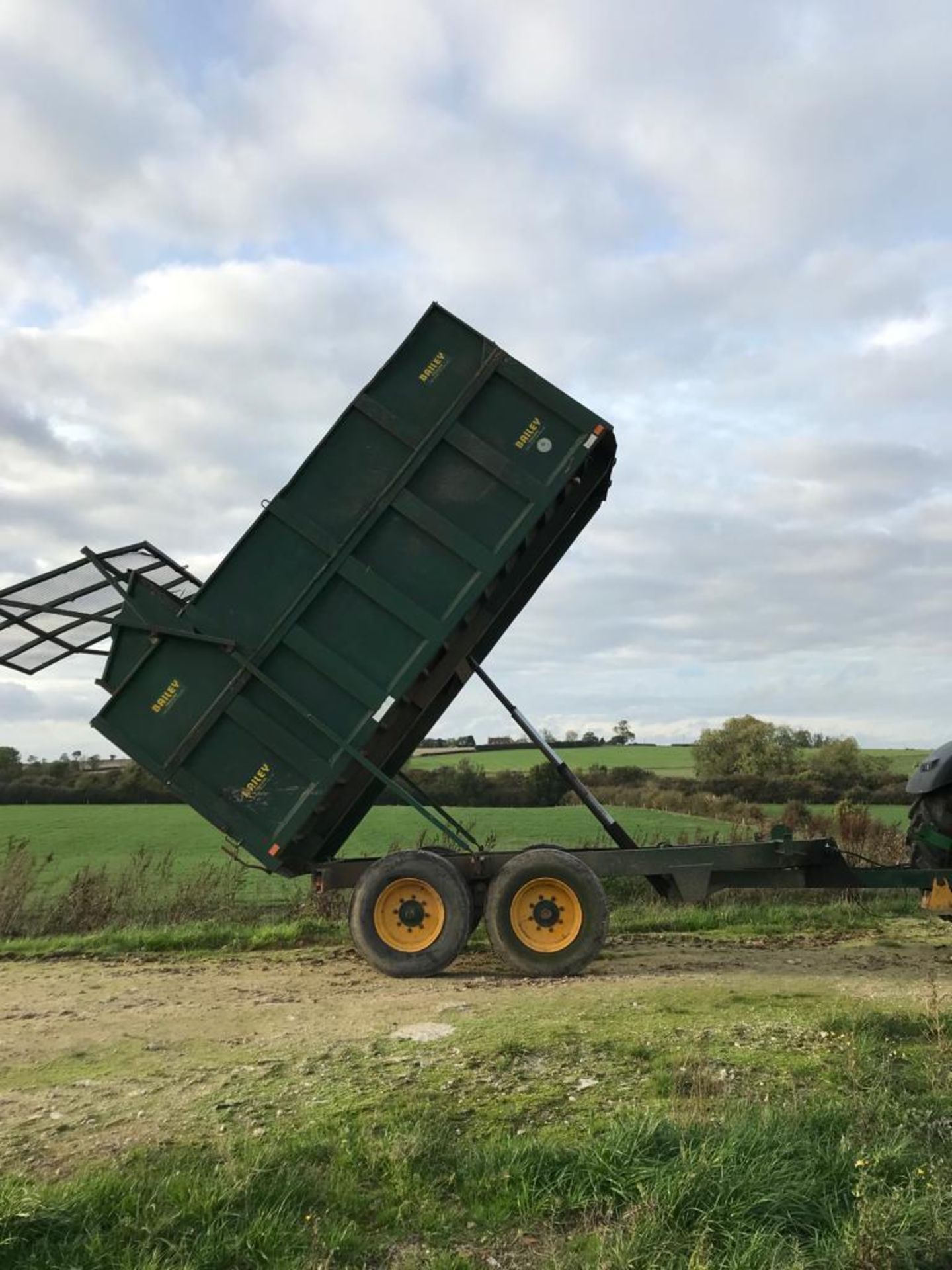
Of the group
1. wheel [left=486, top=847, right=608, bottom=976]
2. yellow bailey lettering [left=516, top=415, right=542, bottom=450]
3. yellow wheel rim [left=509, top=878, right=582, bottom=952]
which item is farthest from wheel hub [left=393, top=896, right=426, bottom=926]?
yellow bailey lettering [left=516, top=415, right=542, bottom=450]

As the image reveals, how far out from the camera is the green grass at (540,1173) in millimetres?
3084

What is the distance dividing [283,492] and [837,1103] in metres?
5.56

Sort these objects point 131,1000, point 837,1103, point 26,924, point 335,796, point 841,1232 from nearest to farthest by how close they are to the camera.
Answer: point 841,1232 < point 837,1103 < point 131,1000 < point 335,796 < point 26,924

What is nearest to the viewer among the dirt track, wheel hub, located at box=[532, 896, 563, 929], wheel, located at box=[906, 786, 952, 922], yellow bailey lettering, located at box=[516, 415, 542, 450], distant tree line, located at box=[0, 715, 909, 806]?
the dirt track

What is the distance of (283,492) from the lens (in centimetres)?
765

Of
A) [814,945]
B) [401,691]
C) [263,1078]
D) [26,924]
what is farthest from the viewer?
[26,924]

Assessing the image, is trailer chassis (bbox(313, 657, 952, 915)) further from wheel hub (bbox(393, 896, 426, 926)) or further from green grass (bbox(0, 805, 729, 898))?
green grass (bbox(0, 805, 729, 898))

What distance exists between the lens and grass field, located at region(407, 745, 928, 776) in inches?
1097

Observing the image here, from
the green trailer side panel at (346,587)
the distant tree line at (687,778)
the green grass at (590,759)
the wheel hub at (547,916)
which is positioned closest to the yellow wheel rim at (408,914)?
the wheel hub at (547,916)

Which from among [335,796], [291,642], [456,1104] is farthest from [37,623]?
[456,1104]

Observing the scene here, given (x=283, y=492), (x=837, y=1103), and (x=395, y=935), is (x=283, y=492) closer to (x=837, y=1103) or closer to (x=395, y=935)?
(x=395, y=935)

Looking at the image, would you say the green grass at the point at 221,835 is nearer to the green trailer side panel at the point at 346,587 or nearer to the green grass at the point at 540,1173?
the green trailer side panel at the point at 346,587

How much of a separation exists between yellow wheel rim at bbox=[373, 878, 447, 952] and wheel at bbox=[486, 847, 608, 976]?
1.40 feet

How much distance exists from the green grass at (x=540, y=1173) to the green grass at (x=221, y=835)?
28.4ft
